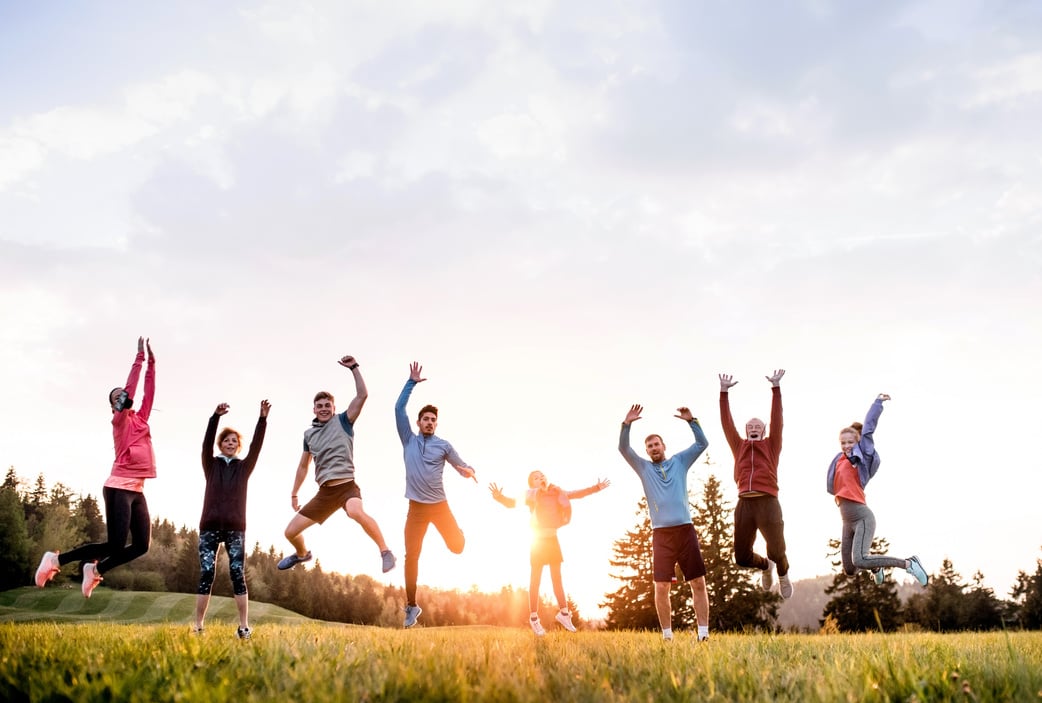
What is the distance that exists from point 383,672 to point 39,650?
11.3 feet

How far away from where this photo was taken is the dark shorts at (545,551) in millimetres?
12398

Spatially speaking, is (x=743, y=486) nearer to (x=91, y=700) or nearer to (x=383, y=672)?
(x=383, y=672)

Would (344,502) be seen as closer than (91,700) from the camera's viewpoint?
No

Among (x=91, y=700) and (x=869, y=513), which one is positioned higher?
(x=869, y=513)

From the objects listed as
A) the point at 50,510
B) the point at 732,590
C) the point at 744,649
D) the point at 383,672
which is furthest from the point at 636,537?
the point at 50,510

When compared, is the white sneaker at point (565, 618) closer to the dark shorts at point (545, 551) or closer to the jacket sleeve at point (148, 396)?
the dark shorts at point (545, 551)

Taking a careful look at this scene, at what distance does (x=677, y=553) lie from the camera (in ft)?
34.0

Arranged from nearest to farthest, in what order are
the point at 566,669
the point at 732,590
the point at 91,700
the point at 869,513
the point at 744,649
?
the point at 91,700
the point at 566,669
the point at 744,649
the point at 869,513
the point at 732,590

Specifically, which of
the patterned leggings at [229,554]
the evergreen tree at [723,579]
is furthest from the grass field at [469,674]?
the evergreen tree at [723,579]

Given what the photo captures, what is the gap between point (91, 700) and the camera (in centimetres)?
478

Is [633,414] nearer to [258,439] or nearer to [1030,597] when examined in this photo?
[258,439]

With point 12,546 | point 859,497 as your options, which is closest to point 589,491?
point 859,497

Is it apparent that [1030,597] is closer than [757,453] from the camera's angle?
No

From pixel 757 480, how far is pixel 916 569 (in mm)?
2887
